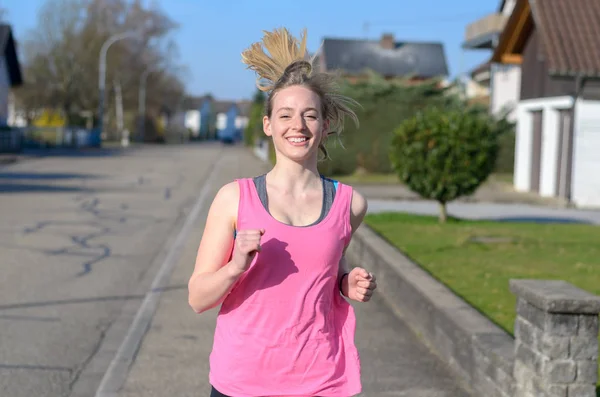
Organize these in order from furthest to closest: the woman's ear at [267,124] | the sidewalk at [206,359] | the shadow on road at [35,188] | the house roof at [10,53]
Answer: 1. the house roof at [10,53]
2. the shadow on road at [35,188]
3. the sidewalk at [206,359]
4. the woman's ear at [267,124]

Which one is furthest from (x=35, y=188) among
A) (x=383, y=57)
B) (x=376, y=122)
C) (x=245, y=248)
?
(x=383, y=57)

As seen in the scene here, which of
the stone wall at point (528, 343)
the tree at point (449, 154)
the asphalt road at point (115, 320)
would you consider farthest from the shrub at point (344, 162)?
the stone wall at point (528, 343)

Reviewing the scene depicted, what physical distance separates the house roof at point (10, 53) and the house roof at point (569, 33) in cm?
3488

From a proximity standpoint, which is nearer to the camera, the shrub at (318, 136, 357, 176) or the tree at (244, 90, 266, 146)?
the shrub at (318, 136, 357, 176)

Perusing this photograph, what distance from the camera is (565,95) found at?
22.5 m

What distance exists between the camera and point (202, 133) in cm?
15212

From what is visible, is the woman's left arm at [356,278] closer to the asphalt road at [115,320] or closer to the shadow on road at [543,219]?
the asphalt road at [115,320]

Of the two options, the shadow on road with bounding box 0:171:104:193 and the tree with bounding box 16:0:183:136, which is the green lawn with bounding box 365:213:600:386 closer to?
the shadow on road with bounding box 0:171:104:193

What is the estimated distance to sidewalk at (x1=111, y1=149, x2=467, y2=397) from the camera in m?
5.79

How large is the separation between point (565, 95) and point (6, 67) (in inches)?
1547

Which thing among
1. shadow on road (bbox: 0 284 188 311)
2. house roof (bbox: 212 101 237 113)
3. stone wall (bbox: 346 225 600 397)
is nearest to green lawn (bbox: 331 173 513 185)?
shadow on road (bbox: 0 284 188 311)

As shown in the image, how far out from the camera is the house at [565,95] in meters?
21.9

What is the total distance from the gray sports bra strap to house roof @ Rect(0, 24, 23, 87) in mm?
49989

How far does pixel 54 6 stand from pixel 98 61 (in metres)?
5.46
